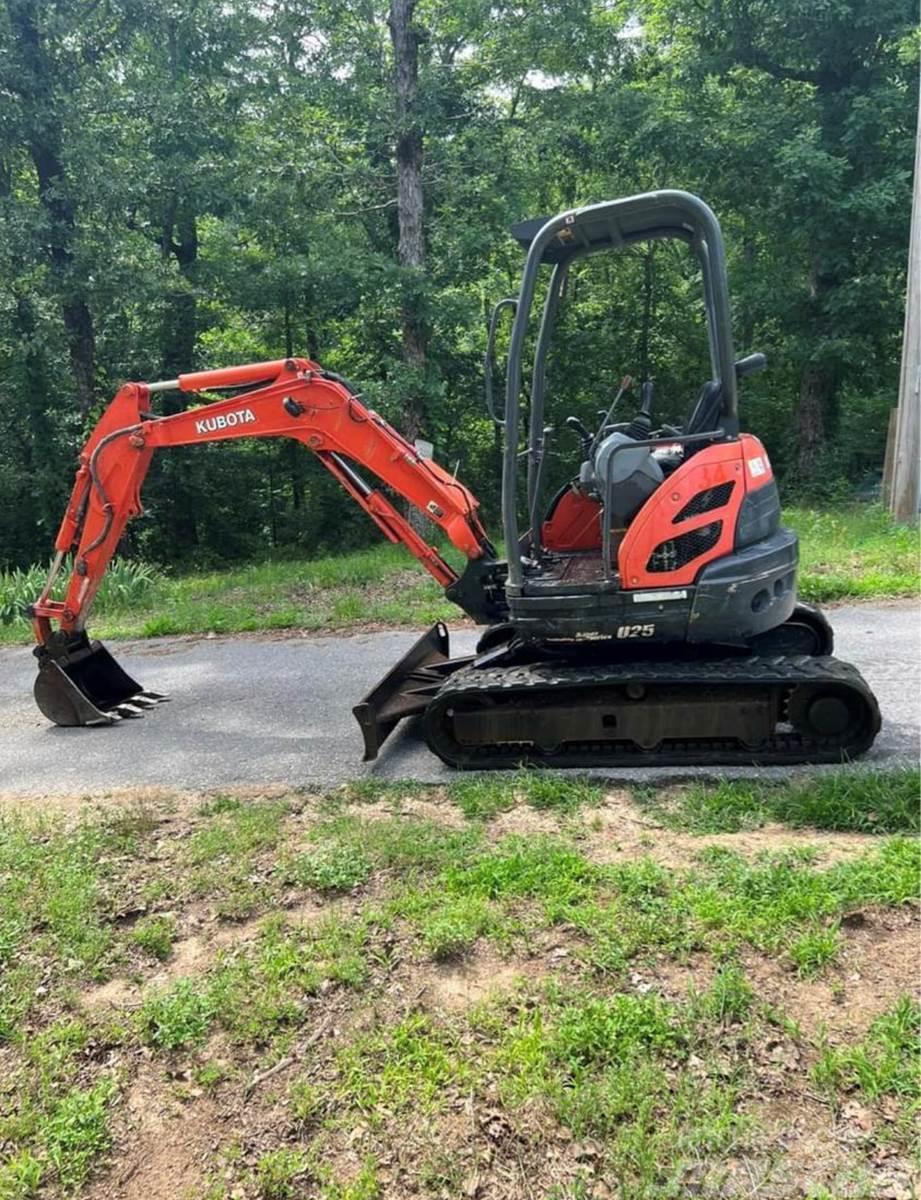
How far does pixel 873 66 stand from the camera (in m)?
13.8

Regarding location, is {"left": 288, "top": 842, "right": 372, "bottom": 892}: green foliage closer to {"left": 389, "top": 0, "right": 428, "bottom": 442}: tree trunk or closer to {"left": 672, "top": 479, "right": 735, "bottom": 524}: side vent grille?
{"left": 672, "top": 479, "right": 735, "bottom": 524}: side vent grille

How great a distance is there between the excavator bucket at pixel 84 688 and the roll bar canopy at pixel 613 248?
10.5 feet

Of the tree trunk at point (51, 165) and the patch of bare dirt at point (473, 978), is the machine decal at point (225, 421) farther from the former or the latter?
the tree trunk at point (51, 165)

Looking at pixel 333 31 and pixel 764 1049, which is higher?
pixel 333 31

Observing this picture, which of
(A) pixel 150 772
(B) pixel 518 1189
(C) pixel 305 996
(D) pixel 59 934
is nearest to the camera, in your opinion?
(B) pixel 518 1189

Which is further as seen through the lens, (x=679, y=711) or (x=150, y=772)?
(x=150, y=772)

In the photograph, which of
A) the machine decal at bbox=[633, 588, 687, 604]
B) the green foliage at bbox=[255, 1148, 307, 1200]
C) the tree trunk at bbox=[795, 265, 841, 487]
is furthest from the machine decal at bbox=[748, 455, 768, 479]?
the tree trunk at bbox=[795, 265, 841, 487]

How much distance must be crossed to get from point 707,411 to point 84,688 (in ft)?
15.0

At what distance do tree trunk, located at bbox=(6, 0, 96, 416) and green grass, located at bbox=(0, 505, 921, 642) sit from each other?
4.60 meters

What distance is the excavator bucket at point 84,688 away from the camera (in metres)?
5.85

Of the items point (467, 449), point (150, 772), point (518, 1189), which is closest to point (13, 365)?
point (467, 449)

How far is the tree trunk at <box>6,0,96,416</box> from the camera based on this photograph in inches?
470

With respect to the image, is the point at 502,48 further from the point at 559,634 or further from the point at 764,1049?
the point at 764,1049

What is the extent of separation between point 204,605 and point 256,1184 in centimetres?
802
